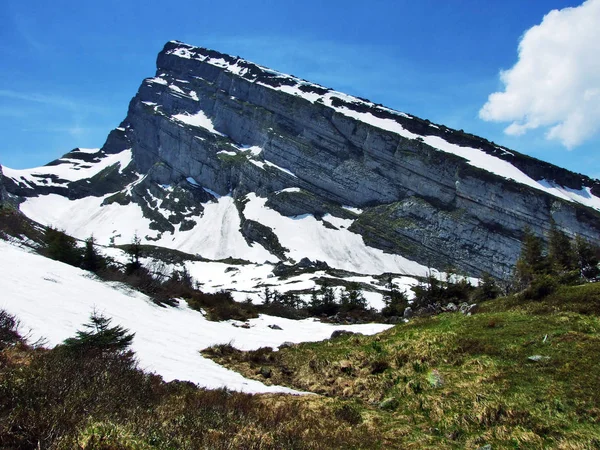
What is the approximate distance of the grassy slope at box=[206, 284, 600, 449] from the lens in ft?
26.8

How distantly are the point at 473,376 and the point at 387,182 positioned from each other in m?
162

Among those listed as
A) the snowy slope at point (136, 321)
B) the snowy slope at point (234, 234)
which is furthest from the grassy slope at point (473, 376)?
the snowy slope at point (234, 234)

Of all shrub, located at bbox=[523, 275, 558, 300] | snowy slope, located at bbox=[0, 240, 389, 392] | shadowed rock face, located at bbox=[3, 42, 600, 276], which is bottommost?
snowy slope, located at bbox=[0, 240, 389, 392]

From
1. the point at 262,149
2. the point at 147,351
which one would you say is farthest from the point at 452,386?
the point at 262,149

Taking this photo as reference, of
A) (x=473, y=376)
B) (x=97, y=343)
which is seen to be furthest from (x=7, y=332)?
(x=473, y=376)

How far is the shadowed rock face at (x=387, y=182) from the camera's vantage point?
471 ft

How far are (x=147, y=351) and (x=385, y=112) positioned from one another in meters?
197

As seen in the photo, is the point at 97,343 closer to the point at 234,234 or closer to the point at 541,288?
the point at 541,288

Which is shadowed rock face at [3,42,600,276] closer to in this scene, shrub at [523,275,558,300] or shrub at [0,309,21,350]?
Answer: shrub at [523,275,558,300]

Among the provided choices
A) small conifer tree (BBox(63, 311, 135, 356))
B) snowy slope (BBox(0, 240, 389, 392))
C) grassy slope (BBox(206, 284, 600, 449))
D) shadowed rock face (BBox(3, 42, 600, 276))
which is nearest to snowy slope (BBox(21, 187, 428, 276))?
shadowed rock face (BBox(3, 42, 600, 276))

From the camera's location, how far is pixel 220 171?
188m

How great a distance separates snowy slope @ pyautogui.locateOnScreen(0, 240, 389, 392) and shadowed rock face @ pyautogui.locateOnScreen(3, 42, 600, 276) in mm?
112582

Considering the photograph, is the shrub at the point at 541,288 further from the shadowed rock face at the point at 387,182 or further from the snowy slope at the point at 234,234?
the shadowed rock face at the point at 387,182

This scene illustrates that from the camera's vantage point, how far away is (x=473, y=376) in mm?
10961
